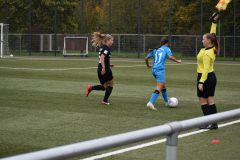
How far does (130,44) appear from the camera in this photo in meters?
44.2

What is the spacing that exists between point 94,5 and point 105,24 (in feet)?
44.1

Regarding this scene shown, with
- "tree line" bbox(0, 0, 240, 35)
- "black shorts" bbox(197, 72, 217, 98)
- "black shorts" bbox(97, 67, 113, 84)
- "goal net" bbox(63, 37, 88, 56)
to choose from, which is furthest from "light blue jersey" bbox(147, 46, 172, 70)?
"goal net" bbox(63, 37, 88, 56)

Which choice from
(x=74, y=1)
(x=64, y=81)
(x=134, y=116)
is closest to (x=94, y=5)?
(x=74, y=1)

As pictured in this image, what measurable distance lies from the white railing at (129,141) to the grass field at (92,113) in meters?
0.40

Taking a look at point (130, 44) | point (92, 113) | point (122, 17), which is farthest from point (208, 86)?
point (122, 17)

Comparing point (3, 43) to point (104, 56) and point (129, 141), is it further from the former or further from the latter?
point (129, 141)

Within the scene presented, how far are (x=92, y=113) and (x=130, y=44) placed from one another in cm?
3187

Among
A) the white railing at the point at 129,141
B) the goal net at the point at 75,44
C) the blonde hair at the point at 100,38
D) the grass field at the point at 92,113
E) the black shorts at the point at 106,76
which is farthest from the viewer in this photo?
the goal net at the point at 75,44

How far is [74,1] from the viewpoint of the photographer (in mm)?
56562

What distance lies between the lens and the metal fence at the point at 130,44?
133ft

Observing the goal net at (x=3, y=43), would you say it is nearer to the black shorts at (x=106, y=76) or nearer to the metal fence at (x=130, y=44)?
the metal fence at (x=130, y=44)

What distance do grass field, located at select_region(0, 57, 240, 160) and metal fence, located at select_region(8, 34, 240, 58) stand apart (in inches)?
709

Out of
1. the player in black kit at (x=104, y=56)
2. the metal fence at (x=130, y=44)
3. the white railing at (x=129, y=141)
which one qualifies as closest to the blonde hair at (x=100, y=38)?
the player in black kit at (x=104, y=56)

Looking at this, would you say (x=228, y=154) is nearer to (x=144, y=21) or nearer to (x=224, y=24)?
(x=224, y=24)
